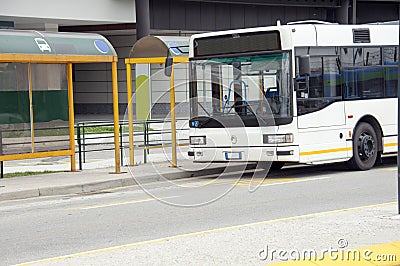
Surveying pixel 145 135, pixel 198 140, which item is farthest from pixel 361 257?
pixel 145 135

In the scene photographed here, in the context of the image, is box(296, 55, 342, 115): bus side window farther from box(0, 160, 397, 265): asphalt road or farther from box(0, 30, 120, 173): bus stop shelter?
box(0, 30, 120, 173): bus stop shelter

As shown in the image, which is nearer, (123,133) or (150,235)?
(150,235)

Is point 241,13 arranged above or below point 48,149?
above

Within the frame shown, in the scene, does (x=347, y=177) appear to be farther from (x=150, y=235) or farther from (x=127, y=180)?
(x=150, y=235)

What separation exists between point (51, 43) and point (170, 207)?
536cm

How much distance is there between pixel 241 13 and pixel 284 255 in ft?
93.8

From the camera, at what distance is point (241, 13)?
36.3 metres

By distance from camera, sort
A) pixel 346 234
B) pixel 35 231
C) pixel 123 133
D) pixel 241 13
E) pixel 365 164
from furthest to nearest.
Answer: pixel 241 13 → pixel 123 133 → pixel 365 164 → pixel 35 231 → pixel 346 234

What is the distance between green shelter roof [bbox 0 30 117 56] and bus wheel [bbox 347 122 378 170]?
554 centimetres

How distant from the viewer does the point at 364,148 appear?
17.4m

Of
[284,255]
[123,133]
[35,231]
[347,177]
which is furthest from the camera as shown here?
[123,133]

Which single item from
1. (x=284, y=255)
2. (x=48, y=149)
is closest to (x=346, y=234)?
(x=284, y=255)

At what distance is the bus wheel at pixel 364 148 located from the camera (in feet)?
56.9

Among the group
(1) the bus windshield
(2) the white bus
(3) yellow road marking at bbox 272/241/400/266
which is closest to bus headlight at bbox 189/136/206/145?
(2) the white bus
